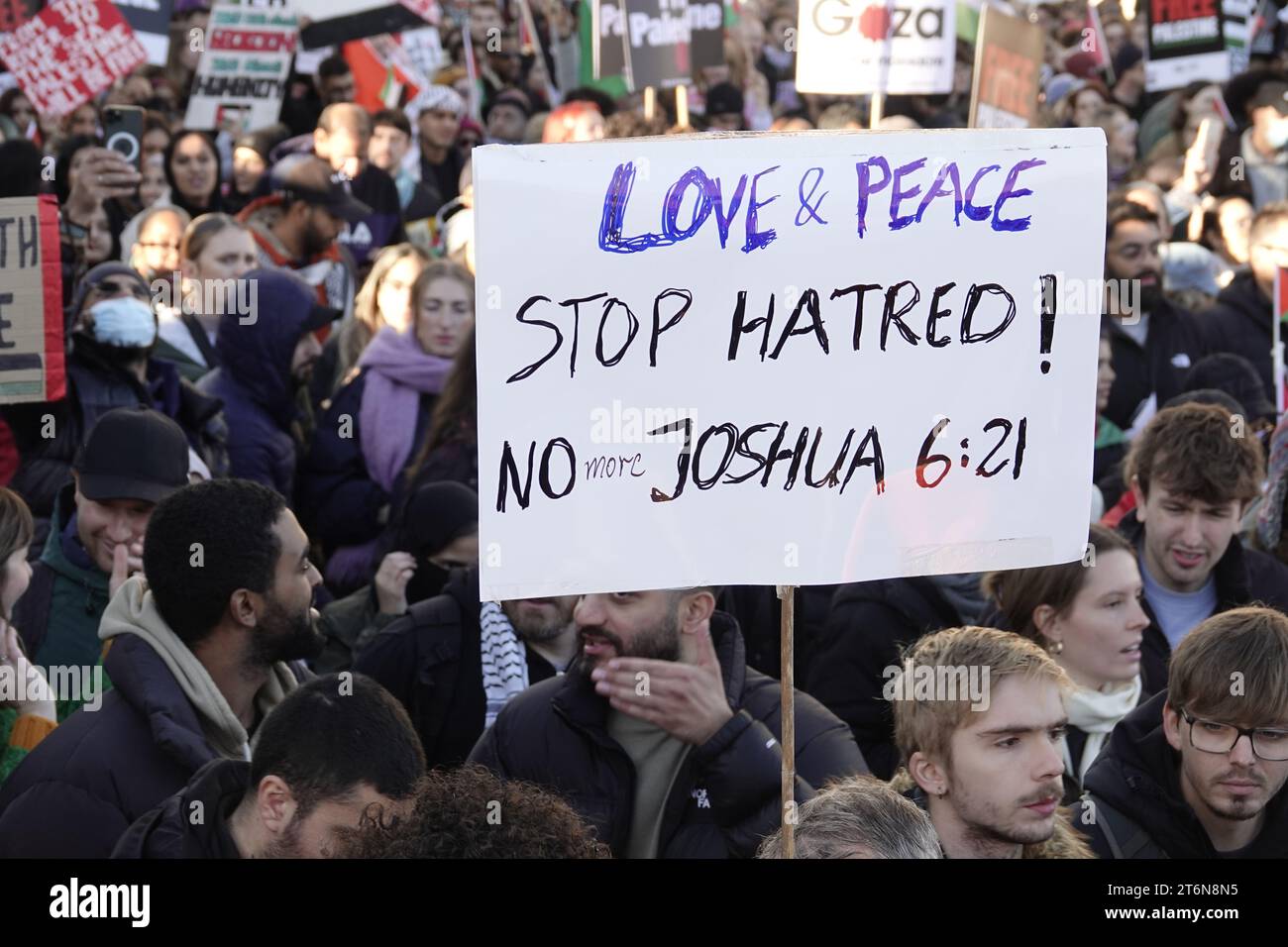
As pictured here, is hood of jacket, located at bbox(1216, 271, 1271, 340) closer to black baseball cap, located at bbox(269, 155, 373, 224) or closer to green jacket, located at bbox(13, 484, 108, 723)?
black baseball cap, located at bbox(269, 155, 373, 224)

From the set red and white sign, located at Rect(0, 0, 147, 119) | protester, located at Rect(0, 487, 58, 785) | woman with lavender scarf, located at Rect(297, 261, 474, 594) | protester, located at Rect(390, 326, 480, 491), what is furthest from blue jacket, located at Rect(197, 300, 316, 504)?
red and white sign, located at Rect(0, 0, 147, 119)

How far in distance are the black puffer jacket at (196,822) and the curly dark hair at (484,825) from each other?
401 millimetres

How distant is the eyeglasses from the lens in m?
3.76

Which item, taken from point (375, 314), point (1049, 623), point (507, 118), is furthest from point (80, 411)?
point (507, 118)

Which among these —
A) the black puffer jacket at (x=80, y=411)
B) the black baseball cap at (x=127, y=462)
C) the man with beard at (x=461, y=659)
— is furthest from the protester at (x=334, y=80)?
the man with beard at (x=461, y=659)

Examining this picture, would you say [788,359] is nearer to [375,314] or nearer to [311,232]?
→ [375,314]

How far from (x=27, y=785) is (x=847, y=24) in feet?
21.3

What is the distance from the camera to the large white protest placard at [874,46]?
9.07 metres

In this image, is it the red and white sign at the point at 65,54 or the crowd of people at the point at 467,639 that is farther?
the red and white sign at the point at 65,54

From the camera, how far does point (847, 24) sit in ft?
29.9

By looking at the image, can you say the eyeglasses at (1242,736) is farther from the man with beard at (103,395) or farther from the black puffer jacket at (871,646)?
the man with beard at (103,395)
